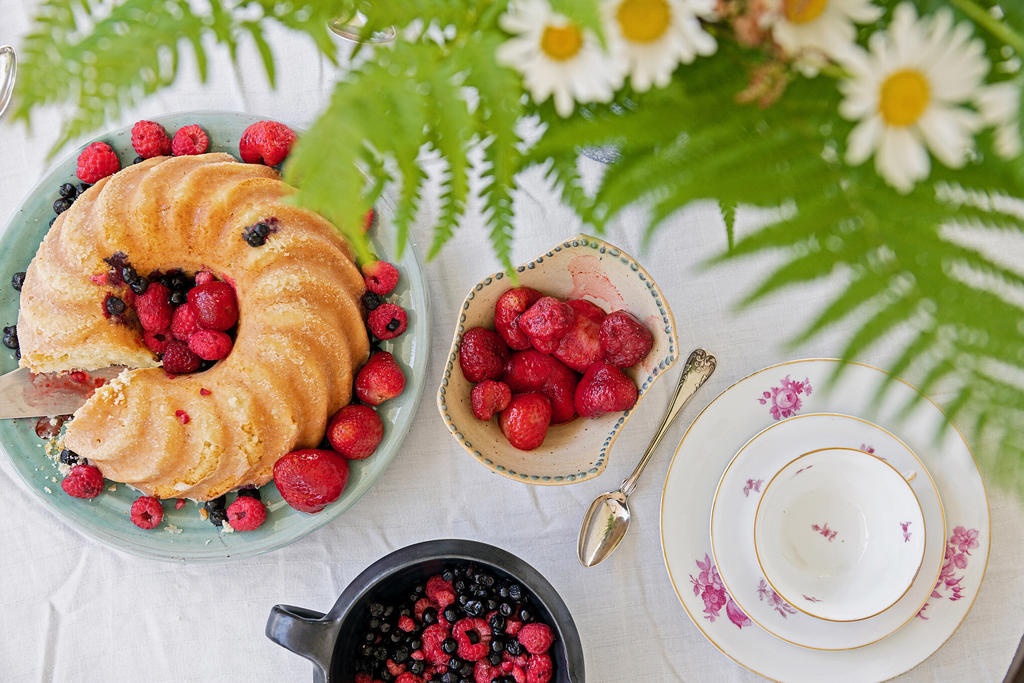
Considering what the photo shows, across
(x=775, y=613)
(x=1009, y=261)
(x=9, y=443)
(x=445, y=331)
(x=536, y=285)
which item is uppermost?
(x=1009, y=261)

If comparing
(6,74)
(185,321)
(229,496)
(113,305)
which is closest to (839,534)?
(229,496)

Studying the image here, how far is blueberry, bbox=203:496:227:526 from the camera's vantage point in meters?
1.30

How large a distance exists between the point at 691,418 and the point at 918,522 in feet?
1.25

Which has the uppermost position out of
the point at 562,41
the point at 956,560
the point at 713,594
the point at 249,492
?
the point at 562,41

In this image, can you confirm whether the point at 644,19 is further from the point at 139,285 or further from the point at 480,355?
the point at 139,285

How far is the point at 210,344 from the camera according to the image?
1.26m

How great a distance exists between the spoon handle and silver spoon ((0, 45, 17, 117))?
1381 millimetres

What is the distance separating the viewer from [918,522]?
1.14 metres

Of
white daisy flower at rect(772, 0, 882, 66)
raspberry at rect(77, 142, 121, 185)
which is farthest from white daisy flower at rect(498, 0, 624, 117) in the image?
raspberry at rect(77, 142, 121, 185)

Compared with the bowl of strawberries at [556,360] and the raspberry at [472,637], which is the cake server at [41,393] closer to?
the bowl of strawberries at [556,360]

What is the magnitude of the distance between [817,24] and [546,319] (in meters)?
0.70

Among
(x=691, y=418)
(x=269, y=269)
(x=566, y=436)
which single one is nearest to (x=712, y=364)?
(x=691, y=418)

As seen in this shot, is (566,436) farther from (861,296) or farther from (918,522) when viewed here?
(861,296)

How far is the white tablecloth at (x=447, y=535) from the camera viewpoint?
1.35 m
